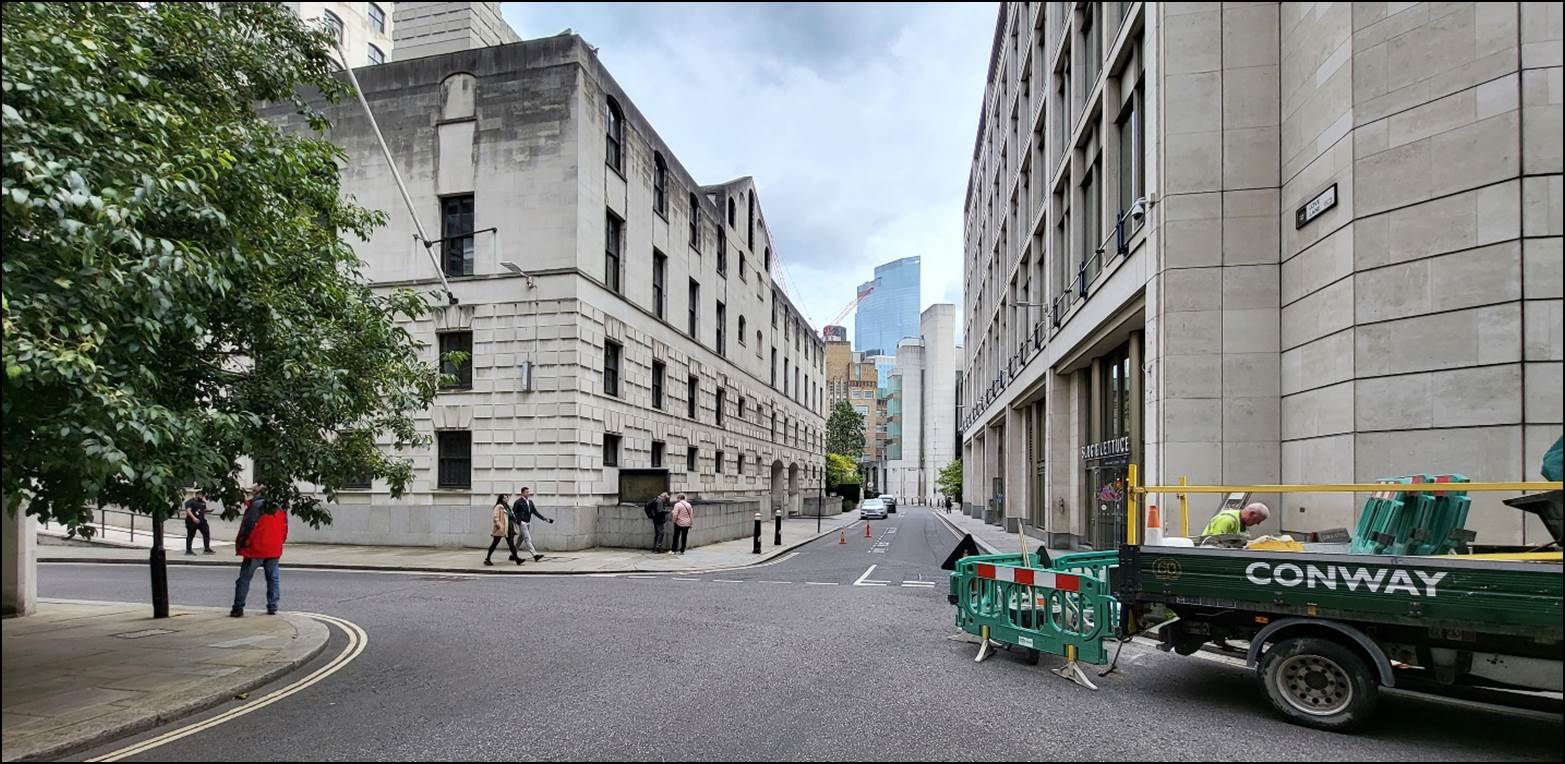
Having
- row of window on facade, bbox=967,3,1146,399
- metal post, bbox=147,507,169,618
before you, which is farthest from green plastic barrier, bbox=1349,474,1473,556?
metal post, bbox=147,507,169,618

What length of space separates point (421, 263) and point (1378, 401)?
22.1 meters

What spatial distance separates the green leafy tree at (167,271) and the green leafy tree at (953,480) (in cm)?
8939

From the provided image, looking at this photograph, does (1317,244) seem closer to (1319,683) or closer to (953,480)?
(1319,683)

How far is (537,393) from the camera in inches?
822

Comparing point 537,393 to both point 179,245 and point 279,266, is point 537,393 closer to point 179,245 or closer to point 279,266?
point 279,266

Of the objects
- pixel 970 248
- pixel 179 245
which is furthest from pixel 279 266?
pixel 970 248

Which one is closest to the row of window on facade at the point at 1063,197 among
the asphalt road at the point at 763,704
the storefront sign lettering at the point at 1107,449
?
the storefront sign lettering at the point at 1107,449

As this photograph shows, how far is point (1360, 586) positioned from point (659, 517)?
53.9ft

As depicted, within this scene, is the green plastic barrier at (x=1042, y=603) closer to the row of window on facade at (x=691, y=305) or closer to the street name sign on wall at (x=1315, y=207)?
the street name sign on wall at (x=1315, y=207)

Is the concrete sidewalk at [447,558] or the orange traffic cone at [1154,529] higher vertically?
the orange traffic cone at [1154,529]

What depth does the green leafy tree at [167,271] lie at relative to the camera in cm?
491

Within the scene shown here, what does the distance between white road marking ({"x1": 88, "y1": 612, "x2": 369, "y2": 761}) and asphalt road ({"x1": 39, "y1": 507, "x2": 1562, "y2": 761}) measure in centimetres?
16

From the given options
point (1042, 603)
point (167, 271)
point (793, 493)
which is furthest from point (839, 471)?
point (167, 271)

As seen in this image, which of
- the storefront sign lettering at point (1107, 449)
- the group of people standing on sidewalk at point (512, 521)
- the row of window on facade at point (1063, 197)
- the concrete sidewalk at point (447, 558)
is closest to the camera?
the row of window on facade at point (1063, 197)
